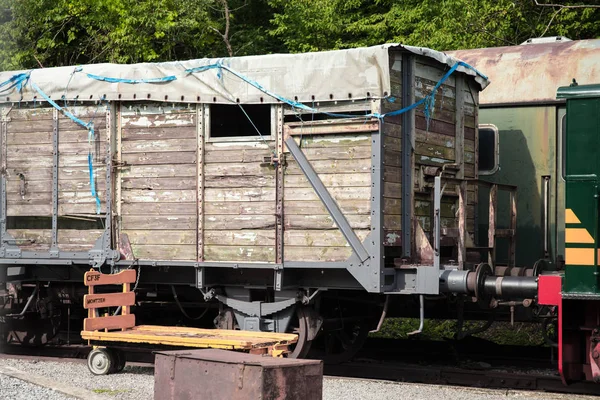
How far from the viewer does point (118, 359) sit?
32.4ft

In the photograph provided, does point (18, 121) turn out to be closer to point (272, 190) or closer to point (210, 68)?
point (210, 68)

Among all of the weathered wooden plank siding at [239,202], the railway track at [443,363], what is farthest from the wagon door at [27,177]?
the weathered wooden plank siding at [239,202]

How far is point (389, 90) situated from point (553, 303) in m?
2.70

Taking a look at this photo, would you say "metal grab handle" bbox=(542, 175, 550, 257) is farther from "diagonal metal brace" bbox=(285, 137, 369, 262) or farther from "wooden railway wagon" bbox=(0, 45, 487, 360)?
"diagonal metal brace" bbox=(285, 137, 369, 262)

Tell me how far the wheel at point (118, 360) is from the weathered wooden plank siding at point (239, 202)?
150cm

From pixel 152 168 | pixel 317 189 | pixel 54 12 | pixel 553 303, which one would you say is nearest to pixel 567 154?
pixel 553 303

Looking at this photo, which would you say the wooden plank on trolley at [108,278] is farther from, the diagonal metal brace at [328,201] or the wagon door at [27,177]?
the diagonal metal brace at [328,201]

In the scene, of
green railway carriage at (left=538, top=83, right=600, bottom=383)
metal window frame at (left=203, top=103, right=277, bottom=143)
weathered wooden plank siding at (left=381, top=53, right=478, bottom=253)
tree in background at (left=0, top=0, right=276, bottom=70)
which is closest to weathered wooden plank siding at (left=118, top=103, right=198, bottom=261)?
metal window frame at (left=203, top=103, right=277, bottom=143)

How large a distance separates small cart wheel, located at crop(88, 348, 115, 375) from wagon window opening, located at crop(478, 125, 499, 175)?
5171 millimetres

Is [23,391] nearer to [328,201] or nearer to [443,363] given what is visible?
[328,201]

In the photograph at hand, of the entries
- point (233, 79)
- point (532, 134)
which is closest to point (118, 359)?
point (233, 79)

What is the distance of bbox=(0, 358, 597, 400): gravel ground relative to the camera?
820cm

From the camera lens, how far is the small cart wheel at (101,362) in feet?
31.9

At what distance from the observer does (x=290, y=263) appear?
30.8 ft
